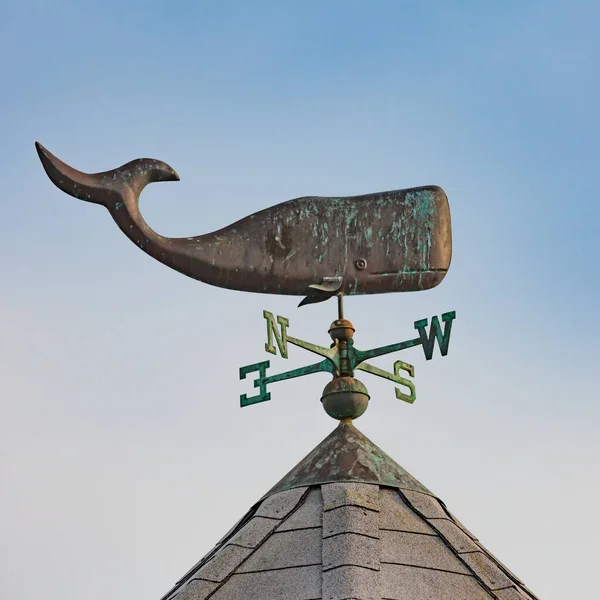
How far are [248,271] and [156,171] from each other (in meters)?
0.85

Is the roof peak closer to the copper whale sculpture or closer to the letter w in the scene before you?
the letter w

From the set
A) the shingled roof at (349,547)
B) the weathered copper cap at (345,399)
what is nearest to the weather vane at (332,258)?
the weathered copper cap at (345,399)

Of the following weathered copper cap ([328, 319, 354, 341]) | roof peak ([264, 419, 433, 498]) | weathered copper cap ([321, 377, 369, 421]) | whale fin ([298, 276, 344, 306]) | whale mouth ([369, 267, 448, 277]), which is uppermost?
whale mouth ([369, 267, 448, 277])

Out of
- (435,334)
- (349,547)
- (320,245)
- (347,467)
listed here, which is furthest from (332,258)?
(349,547)

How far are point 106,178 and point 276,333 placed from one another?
56.3 inches

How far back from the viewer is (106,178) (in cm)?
774

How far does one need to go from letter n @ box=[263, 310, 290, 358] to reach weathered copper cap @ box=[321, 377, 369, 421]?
37 cm

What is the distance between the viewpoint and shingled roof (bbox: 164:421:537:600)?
6656mm

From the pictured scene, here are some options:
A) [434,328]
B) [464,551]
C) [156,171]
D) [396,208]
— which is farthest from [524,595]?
[156,171]

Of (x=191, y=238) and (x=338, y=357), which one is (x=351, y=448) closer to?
(x=338, y=357)

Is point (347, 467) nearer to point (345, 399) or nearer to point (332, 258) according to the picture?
point (345, 399)

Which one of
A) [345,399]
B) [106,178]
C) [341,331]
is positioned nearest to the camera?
[106,178]

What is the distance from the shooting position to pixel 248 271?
314 inches

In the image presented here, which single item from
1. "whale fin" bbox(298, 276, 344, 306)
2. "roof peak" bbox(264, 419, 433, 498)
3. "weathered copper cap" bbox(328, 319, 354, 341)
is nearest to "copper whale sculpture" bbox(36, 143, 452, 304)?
"whale fin" bbox(298, 276, 344, 306)
